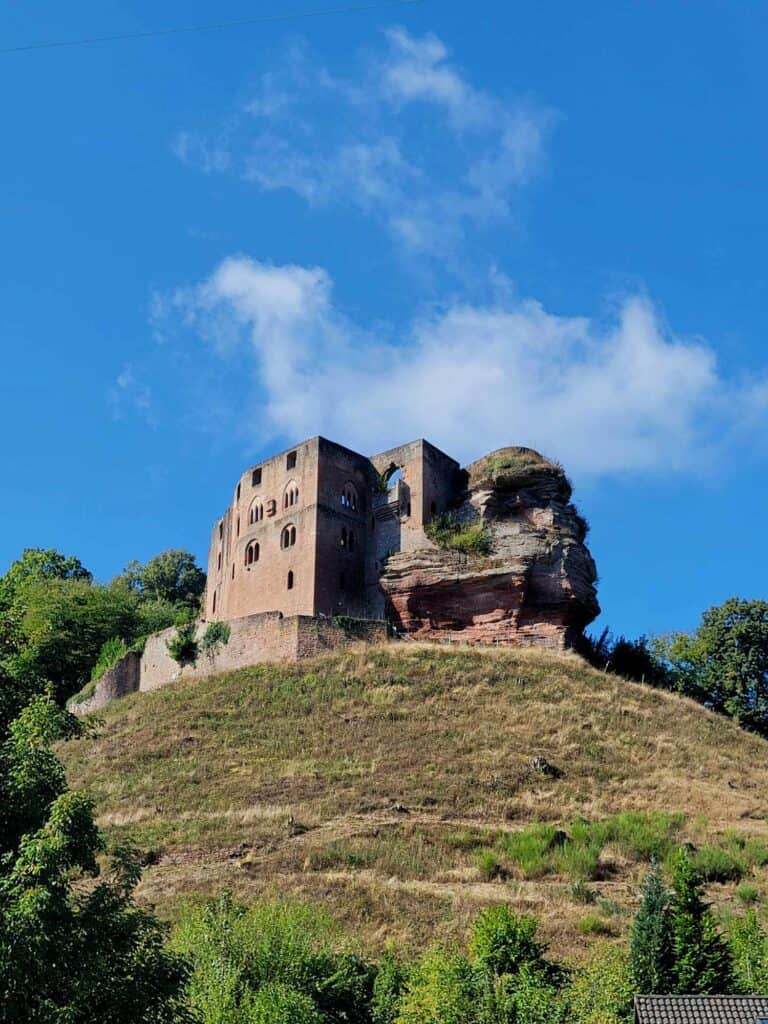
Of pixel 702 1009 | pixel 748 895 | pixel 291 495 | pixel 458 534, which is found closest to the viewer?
pixel 702 1009

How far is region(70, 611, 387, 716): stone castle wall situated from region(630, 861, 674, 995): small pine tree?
80.8 ft

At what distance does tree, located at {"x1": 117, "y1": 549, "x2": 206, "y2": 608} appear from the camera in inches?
3182

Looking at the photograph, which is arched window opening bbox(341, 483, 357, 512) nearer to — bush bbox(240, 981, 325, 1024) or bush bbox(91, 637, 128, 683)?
bush bbox(91, 637, 128, 683)

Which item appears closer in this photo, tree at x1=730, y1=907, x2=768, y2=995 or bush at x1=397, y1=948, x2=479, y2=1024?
bush at x1=397, y1=948, x2=479, y2=1024

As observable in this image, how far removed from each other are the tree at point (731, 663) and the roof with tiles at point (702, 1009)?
36623 millimetres

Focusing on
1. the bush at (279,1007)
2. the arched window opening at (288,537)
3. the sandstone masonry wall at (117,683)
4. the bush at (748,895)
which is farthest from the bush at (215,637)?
the bush at (279,1007)

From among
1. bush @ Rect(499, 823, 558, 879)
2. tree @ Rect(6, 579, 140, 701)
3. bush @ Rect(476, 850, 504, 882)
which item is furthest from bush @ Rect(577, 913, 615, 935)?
tree @ Rect(6, 579, 140, 701)

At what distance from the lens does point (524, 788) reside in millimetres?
37406

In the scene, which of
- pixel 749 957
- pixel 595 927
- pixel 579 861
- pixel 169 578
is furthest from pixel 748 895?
pixel 169 578

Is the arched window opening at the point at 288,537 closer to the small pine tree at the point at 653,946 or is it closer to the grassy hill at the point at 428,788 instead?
the grassy hill at the point at 428,788

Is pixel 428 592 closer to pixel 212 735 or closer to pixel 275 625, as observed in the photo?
pixel 275 625

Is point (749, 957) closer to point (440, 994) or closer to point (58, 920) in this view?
point (440, 994)

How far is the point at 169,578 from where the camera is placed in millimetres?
81312

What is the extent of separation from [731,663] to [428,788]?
2880 centimetres
